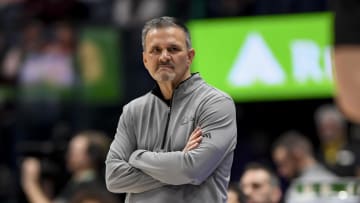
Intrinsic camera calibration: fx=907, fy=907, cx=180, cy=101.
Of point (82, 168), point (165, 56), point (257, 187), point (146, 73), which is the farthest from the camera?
point (146, 73)

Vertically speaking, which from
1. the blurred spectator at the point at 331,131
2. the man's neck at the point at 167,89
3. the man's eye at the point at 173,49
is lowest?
the blurred spectator at the point at 331,131

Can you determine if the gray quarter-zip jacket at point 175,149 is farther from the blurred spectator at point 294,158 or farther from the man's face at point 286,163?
the man's face at point 286,163

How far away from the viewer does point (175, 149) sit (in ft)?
12.4

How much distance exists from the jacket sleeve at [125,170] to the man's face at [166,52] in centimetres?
27

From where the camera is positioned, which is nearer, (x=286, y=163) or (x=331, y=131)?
(x=286, y=163)

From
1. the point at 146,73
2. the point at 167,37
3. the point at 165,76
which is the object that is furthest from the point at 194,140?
the point at 146,73

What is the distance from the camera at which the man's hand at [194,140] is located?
12.1ft

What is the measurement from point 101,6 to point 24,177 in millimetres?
3212

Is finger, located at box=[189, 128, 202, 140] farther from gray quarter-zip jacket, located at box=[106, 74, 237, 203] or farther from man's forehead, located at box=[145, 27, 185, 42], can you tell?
man's forehead, located at box=[145, 27, 185, 42]

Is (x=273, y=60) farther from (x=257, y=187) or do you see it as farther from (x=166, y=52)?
(x=166, y=52)

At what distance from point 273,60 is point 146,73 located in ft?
4.64

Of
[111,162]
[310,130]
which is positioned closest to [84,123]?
[310,130]

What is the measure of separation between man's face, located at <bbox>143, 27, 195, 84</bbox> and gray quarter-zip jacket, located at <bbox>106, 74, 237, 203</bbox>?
0.37 feet

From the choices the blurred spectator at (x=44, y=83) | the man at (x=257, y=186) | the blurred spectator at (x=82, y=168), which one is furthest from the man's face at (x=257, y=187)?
the blurred spectator at (x=44, y=83)
